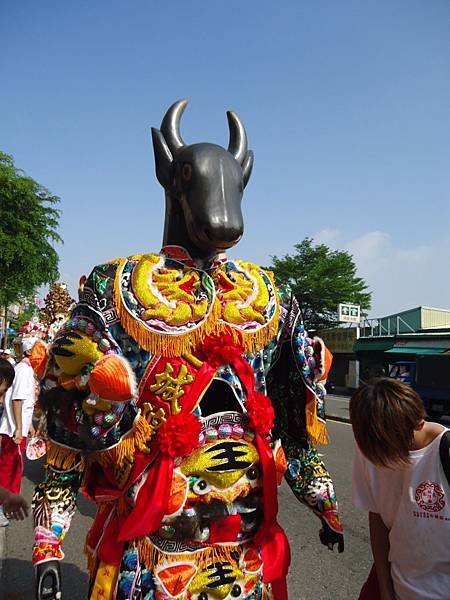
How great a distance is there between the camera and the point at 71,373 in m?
1.68

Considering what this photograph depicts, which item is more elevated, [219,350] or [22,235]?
[22,235]

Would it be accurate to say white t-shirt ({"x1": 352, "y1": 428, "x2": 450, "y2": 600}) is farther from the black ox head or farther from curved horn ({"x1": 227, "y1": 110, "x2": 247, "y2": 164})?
curved horn ({"x1": 227, "y1": 110, "x2": 247, "y2": 164})

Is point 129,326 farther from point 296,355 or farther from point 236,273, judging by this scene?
point 296,355

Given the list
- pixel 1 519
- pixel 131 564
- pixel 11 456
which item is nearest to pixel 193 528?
pixel 131 564

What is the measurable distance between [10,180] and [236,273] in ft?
66.2

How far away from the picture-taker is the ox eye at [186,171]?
6.15 feet

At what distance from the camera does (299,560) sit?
13.1 feet

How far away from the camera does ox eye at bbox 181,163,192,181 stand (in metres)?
1.87

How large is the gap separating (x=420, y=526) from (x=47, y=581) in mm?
1146

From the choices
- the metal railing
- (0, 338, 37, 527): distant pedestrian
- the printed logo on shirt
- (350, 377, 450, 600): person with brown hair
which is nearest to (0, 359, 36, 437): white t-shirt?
(0, 338, 37, 527): distant pedestrian

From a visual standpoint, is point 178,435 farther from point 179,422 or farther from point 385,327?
point 385,327

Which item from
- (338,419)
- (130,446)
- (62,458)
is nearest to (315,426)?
(130,446)

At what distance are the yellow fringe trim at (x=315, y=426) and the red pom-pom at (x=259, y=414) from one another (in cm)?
26

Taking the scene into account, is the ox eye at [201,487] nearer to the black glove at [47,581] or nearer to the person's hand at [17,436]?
the black glove at [47,581]
